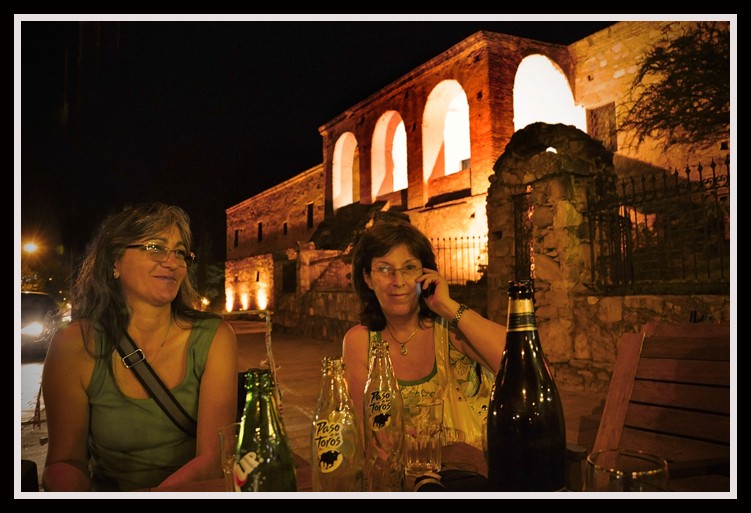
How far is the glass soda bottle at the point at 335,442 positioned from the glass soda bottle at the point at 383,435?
2.9 inches

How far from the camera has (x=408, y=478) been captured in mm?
1303

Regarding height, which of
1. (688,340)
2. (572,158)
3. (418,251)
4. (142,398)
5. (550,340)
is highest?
(572,158)

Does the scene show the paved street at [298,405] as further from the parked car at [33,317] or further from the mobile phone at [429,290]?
the mobile phone at [429,290]

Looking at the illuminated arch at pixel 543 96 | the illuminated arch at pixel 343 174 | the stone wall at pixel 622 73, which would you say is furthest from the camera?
the illuminated arch at pixel 343 174

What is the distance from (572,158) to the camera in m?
5.89

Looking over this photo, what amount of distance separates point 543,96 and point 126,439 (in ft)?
53.6

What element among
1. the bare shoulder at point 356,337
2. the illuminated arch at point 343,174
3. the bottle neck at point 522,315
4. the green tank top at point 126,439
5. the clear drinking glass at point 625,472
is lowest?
the green tank top at point 126,439

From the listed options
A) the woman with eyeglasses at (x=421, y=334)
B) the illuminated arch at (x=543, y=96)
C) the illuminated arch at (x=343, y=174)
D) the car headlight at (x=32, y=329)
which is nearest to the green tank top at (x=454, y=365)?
the woman with eyeglasses at (x=421, y=334)

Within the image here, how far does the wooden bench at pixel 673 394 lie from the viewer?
5.90ft

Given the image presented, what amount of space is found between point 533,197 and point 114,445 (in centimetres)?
560

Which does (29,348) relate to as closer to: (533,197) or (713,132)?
(533,197)

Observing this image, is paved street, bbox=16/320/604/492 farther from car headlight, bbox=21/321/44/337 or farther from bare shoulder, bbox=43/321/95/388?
bare shoulder, bbox=43/321/95/388

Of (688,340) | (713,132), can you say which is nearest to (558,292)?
(688,340)

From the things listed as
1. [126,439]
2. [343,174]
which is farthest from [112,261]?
[343,174]
